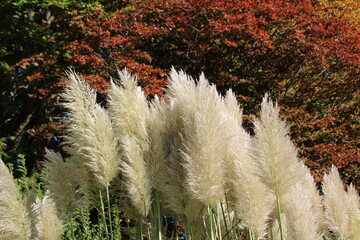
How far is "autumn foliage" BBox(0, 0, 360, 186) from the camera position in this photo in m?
8.01

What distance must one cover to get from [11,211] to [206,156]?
1.04m

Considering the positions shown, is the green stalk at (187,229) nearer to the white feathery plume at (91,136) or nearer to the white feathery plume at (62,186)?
the white feathery plume at (91,136)

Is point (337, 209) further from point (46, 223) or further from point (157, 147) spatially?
point (46, 223)

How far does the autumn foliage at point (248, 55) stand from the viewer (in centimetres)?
801

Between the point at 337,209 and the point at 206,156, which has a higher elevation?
the point at 206,156

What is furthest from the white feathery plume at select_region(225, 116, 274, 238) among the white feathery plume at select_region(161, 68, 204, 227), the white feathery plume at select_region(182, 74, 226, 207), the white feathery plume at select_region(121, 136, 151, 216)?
the white feathery plume at select_region(121, 136, 151, 216)

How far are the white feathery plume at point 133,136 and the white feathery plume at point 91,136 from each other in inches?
3.0

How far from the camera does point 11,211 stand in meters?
2.39

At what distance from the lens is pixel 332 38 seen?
8.47 m

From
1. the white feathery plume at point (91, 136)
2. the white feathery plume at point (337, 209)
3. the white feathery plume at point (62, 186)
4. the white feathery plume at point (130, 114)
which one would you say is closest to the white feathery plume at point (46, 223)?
the white feathery plume at point (62, 186)

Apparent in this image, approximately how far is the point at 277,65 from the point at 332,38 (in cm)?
110

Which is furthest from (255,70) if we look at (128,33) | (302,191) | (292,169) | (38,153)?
(292,169)

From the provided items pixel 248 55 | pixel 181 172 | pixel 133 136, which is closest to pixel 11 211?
pixel 133 136

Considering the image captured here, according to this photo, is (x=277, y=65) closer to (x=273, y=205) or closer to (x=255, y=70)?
(x=255, y=70)
